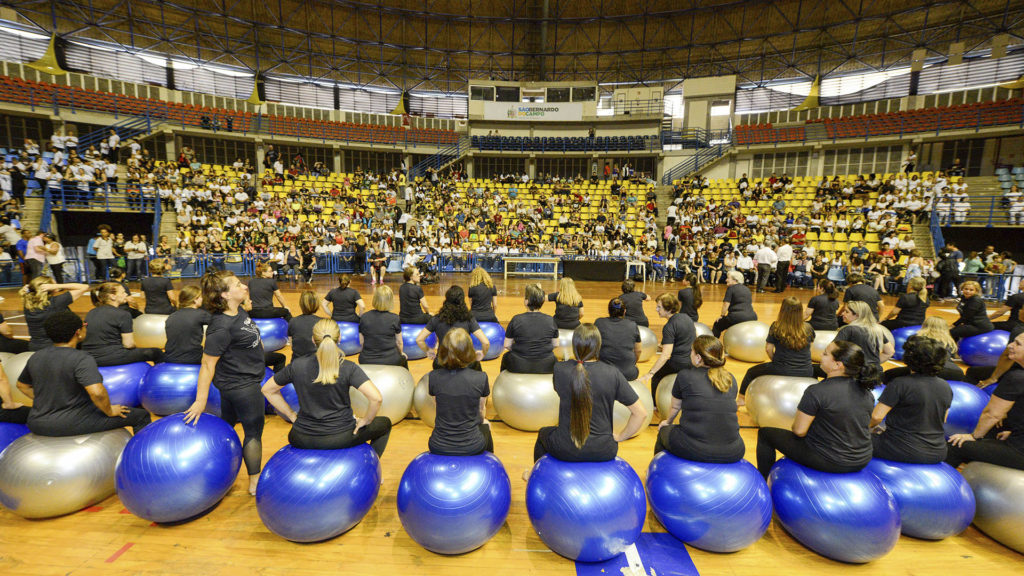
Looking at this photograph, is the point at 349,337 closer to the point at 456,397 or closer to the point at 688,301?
the point at 456,397

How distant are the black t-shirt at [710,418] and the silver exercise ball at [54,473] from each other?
415 centimetres

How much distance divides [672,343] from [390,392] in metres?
3.06

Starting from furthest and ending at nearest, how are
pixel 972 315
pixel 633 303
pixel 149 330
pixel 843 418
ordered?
1. pixel 149 330
2. pixel 972 315
3. pixel 633 303
4. pixel 843 418

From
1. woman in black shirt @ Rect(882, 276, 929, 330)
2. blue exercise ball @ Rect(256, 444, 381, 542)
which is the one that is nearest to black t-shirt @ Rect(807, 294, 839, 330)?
woman in black shirt @ Rect(882, 276, 929, 330)

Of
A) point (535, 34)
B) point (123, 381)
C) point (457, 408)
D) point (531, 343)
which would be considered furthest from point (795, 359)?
point (535, 34)

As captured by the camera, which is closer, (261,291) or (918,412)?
(918,412)

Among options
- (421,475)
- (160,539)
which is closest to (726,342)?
(421,475)

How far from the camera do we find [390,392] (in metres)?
4.75

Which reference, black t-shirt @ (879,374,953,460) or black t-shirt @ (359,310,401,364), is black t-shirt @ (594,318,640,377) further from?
black t-shirt @ (359,310,401,364)

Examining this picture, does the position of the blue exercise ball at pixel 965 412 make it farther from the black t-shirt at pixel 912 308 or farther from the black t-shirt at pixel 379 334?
the black t-shirt at pixel 379 334

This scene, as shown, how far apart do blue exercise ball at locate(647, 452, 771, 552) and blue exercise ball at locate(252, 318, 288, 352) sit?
19.0ft

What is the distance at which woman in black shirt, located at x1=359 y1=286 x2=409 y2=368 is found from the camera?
5035 mm

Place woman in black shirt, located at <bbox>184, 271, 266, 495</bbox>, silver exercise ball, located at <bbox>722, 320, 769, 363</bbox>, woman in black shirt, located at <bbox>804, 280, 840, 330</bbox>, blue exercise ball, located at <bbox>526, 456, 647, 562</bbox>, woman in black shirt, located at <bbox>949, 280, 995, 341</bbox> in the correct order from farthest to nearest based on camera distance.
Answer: silver exercise ball, located at <bbox>722, 320, 769, 363</bbox> < woman in black shirt, located at <bbox>949, 280, 995, 341</bbox> < woman in black shirt, located at <bbox>804, 280, 840, 330</bbox> < woman in black shirt, located at <bbox>184, 271, 266, 495</bbox> < blue exercise ball, located at <bbox>526, 456, 647, 562</bbox>

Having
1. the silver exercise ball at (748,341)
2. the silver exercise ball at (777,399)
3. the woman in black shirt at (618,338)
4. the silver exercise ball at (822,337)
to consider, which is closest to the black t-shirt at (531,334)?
the woman in black shirt at (618,338)
